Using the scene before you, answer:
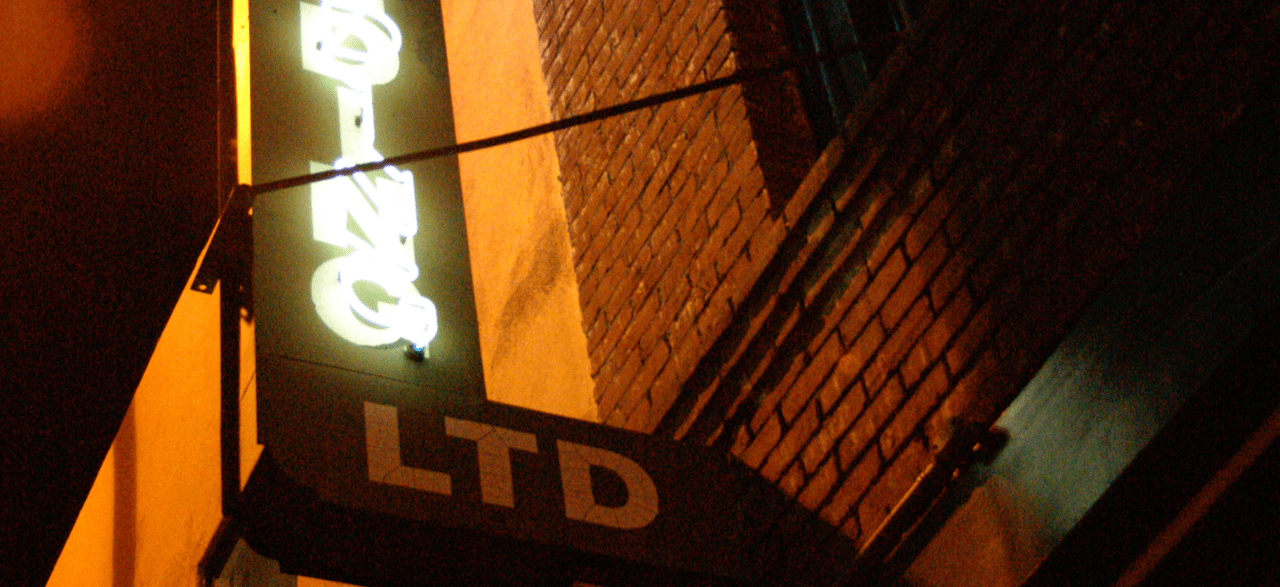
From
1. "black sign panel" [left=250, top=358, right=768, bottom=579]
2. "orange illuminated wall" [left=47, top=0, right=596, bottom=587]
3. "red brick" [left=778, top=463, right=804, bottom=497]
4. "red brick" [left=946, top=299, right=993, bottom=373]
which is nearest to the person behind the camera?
"black sign panel" [left=250, top=358, right=768, bottom=579]

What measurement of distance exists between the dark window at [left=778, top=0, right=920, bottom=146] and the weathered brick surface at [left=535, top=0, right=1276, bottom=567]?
10.9 inches

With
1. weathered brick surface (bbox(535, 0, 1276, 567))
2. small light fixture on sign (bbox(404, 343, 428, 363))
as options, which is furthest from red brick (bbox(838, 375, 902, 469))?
small light fixture on sign (bbox(404, 343, 428, 363))

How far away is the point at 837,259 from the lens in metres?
3.64

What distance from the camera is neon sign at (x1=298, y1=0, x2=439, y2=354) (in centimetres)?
365

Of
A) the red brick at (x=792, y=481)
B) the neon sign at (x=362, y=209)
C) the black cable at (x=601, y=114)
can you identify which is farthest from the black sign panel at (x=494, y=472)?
the black cable at (x=601, y=114)

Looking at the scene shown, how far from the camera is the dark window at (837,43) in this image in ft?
13.8

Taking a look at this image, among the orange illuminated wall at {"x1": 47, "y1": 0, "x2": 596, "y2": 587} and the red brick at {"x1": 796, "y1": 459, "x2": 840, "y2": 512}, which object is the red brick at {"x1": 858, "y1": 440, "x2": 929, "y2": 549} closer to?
the red brick at {"x1": 796, "y1": 459, "x2": 840, "y2": 512}

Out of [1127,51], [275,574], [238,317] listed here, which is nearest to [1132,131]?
[1127,51]

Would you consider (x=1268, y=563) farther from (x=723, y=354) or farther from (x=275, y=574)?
(x=275, y=574)

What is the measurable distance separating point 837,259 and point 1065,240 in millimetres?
783

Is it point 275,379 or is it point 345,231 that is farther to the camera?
point 345,231

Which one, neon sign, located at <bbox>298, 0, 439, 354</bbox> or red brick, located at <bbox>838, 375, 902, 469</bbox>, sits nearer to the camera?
red brick, located at <bbox>838, 375, 902, 469</bbox>

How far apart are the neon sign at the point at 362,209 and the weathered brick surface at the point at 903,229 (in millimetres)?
902

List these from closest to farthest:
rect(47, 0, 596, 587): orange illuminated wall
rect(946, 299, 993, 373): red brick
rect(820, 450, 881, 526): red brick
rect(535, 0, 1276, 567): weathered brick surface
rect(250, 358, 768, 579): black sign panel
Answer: rect(535, 0, 1276, 567): weathered brick surface, rect(250, 358, 768, 579): black sign panel, rect(946, 299, 993, 373): red brick, rect(820, 450, 881, 526): red brick, rect(47, 0, 596, 587): orange illuminated wall
